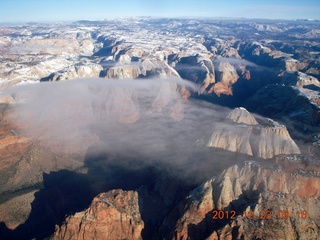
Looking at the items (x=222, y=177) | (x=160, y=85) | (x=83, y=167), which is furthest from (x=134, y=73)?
(x=222, y=177)

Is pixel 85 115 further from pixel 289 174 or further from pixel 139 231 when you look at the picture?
pixel 289 174

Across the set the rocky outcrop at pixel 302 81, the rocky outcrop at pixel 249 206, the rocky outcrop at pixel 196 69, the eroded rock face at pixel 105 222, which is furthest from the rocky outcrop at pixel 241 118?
the rocky outcrop at pixel 196 69

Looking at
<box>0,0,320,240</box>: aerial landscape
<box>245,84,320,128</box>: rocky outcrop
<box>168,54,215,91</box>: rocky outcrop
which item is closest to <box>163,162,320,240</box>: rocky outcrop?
<box>0,0,320,240</box>: aerial landscape

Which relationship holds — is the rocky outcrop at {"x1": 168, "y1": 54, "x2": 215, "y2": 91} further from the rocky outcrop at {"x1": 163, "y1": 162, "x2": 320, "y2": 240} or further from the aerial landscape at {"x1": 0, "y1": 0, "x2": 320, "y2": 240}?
the rocky outcrop at {"x1": 163, "y1": 162, "x2": 320, "y2": 240}

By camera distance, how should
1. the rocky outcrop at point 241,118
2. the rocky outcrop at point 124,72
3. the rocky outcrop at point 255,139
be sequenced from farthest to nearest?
the rocky outcrop at point 124,72 → the rocky outcrop at point 241,118 → the rocky outcrop at point 255,139

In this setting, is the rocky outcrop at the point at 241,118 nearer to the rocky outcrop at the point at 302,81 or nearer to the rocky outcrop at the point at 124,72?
the rocky outcrop at the point at 302,81
